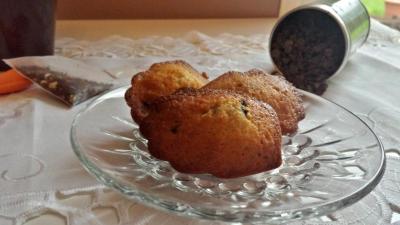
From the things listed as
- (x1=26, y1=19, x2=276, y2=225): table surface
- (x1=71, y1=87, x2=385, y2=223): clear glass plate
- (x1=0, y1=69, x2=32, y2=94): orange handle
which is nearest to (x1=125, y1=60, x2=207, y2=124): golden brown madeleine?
(x1=71, y1=87, x2=385, y2=223): clear glass plate

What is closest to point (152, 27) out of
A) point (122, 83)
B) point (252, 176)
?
point (122, 83)

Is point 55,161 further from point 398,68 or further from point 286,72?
point 398,68

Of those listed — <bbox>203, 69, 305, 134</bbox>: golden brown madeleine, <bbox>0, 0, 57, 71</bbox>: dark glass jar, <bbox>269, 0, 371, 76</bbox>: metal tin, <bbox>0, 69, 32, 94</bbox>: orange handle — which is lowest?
<bbox>0, 69, 32, 94</bbox>: orange handle

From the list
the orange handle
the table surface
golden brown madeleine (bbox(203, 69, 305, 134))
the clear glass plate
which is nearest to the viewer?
the clear glass plate

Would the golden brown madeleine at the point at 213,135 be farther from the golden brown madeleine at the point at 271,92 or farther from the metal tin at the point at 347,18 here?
the metal tin at the point at 347,18

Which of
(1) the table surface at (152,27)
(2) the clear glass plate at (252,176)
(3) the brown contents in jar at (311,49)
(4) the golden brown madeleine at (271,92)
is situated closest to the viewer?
(2) the clear glass plate at (252,176)

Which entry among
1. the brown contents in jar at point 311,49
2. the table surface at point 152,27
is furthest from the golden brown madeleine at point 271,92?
the table surface at point 152,27

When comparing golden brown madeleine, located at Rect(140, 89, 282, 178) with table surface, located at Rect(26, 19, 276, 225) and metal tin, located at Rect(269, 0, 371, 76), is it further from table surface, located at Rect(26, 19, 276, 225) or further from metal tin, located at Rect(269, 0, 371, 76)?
table surface, located at Rect(26, 19, 276, 225)
